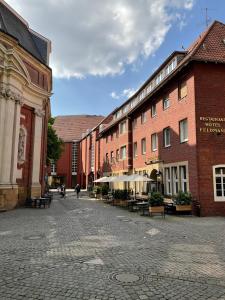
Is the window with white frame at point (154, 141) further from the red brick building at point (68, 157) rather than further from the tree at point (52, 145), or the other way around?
the red brick building at point (68, 157)

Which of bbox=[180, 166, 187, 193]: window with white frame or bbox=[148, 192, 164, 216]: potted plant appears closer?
bbox=[148, 192, 164, 216]: potted plant

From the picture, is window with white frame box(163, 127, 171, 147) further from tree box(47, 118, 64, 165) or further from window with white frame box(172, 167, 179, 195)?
tree box(47, 118, 64, 165)

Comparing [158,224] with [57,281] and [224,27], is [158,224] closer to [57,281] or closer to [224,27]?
[57,281]

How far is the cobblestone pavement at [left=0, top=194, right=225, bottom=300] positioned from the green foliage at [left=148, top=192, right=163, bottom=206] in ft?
13.6

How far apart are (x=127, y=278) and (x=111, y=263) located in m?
1.14

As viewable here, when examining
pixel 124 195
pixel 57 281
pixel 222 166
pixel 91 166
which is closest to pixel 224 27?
pixel 222 166

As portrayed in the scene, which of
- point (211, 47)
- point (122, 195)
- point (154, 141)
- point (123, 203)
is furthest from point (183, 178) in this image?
point (211, 47)

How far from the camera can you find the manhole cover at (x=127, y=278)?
19.6 ft

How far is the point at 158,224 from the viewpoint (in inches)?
542

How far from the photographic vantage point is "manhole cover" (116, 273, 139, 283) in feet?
19.6

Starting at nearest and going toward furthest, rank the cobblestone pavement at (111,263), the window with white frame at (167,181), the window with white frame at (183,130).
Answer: the cobblestone pavement at (111,263)
the window with white frame at (183,130)
the window with white frame at (167,181)

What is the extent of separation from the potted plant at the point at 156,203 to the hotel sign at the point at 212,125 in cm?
475

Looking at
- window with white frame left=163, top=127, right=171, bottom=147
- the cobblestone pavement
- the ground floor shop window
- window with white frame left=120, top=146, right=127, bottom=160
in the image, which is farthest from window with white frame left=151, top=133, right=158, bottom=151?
the cobblestone pavement

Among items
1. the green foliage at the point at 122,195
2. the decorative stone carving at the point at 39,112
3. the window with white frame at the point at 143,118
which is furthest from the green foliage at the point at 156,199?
the decorative stone carving at the point at 39,112
